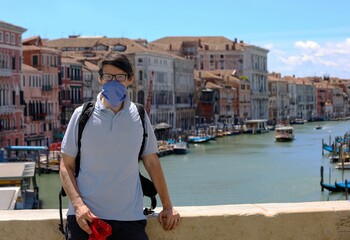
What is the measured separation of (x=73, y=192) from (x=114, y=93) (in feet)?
0.98

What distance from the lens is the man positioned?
203 cm

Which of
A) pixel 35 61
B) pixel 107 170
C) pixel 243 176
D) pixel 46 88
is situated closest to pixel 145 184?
pixel 107 170

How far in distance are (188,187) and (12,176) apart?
17.5ft

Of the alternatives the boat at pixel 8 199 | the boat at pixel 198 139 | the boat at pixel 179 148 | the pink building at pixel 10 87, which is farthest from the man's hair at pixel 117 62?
the boat at pixel 198 139

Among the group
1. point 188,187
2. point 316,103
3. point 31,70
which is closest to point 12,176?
point 188,187

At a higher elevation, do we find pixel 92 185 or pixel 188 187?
pixel 92 185

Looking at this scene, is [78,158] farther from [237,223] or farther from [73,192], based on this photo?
[237,223]

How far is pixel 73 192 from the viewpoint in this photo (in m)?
2.03

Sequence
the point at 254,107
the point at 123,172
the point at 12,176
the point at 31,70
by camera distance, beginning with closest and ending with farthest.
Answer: the point at 123,172, the point at 12,176, the point at 31,70, the point at 254,107

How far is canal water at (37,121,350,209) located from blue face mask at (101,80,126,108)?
9670 mm

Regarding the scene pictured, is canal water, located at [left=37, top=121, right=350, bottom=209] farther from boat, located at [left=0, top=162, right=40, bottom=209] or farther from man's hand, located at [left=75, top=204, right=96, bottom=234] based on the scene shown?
man's hand, located at [left=75, top=204, right=96, bottom=234]

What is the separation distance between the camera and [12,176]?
13.5m

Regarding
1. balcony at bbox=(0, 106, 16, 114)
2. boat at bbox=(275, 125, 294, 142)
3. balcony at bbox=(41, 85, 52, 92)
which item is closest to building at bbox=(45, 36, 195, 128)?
balcony at bbox=(41, 85, 52, 92)

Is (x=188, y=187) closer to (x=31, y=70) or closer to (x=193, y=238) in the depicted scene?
(x=31, y=70)
